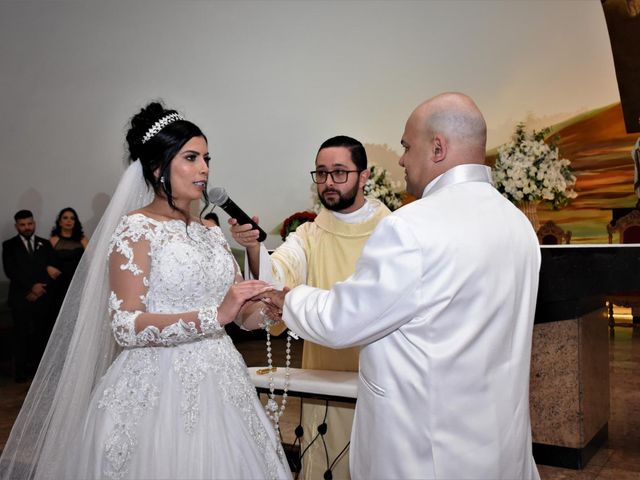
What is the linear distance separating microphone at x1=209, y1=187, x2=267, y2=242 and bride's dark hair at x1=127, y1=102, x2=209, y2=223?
8 centimetres

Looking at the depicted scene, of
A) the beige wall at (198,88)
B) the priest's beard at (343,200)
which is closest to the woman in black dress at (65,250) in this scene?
the beige wall at (198,88)

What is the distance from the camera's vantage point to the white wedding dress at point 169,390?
232 centimetres

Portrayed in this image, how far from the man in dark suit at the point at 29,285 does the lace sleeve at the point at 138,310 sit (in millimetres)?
6272

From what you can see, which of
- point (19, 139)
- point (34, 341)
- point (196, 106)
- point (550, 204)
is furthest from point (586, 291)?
point (19, 139)

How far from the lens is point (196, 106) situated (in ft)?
35.5

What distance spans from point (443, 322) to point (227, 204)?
37.2 inches

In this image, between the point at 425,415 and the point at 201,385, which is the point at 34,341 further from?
the point at 425,415

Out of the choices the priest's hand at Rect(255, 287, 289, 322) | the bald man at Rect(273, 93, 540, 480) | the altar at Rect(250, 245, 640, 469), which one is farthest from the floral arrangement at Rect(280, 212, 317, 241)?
the bald man at Rect(273, 93, 540, 480)

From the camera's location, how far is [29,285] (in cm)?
827

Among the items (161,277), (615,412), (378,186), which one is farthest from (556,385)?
(378,186)

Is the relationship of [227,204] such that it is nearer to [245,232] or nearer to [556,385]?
[245,232]

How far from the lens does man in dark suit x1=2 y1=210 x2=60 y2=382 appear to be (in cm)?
822

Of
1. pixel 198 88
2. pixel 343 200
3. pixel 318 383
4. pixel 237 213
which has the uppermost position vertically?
pixel 198 88

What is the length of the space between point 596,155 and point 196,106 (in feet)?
19.3
